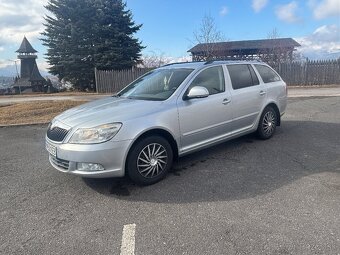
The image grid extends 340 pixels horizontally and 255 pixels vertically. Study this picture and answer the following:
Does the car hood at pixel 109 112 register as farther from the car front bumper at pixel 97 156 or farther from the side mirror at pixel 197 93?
the side mirror at pixel 197 93

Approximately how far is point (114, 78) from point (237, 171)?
17882 millimetres

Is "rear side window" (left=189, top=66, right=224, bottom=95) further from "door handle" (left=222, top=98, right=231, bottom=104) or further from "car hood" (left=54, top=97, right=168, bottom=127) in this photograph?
"car hood" (left=54, top=97, right=168, bottom=127)

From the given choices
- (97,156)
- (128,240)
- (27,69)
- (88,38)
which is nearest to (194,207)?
(128,240)

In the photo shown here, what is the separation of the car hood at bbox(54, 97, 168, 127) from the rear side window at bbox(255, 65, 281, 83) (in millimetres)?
2784

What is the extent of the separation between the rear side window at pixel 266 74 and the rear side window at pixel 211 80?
131 cm

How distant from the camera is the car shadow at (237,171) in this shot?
3.85m

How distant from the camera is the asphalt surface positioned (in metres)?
2.83

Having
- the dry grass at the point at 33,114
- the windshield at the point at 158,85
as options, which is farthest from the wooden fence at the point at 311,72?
the windshield at the point at 158,85

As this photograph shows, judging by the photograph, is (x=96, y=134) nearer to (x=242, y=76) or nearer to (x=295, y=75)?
(x=242, y=76)

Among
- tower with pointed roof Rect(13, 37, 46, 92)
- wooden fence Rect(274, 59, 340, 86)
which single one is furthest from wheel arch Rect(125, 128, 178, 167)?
tower with pointed roof Rect(13, 37, 46, 92)

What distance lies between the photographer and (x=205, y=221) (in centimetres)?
318

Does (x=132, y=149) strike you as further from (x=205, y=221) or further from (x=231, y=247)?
(x=231, y=247)

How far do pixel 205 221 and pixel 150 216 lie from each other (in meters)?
0.62

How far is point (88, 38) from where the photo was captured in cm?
2583
